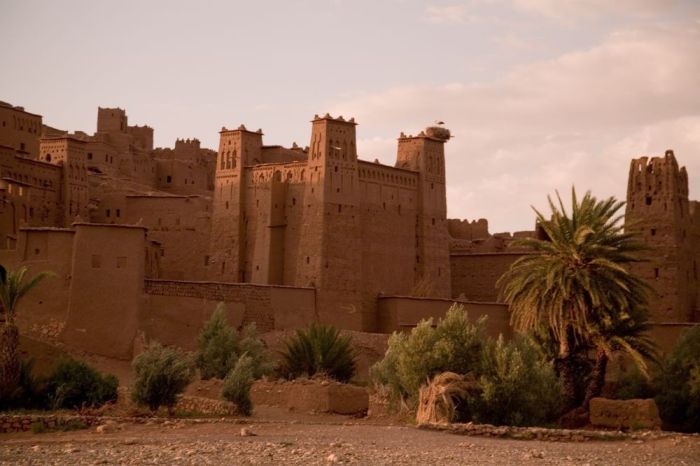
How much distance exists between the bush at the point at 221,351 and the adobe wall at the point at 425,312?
443 inches

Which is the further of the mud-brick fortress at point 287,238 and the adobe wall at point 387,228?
the adobe wall at point 387,228

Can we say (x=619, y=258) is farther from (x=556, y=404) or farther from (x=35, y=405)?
(x=35, y=405)

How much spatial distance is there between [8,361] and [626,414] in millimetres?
13352

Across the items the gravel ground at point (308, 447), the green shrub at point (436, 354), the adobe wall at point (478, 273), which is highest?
the adobe wall at point (478, 273)

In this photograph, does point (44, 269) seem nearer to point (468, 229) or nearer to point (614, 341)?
point (614, 341)

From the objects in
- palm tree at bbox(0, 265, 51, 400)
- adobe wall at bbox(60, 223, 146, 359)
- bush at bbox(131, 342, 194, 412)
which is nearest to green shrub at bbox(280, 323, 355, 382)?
adobe wall at bbox(60, 223, 146, 359)

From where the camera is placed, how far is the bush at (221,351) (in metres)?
34.9

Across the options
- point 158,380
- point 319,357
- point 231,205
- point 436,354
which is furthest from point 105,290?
point 231,205

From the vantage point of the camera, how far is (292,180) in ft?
170

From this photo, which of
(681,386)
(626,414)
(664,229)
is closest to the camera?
(626,414)

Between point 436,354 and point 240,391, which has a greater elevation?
point 436,354

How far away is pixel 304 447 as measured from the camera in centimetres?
2297

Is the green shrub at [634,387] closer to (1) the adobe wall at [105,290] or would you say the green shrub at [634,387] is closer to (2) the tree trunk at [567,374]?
(2) the tree trunk at [567,374]

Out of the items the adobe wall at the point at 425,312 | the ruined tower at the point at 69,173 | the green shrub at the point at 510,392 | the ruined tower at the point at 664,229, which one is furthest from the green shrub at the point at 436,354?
the ruined tower at the point at 69,173
